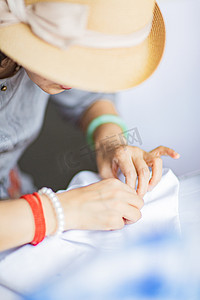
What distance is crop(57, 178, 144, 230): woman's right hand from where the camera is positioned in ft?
1.89

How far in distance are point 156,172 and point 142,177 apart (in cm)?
3

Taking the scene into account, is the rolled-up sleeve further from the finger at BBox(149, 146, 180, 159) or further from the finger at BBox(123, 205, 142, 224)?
the finger at BBox(123, 205, 142, 224)

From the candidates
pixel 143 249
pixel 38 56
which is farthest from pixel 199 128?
pixel 38 56

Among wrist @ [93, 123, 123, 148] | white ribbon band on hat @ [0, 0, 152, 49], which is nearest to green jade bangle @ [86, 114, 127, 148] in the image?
wrist @ [93, 123, 123, 148]

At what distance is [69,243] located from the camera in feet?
1.93

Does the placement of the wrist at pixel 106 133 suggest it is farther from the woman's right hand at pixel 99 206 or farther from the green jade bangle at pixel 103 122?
the woman's right hand at pixel 99 206

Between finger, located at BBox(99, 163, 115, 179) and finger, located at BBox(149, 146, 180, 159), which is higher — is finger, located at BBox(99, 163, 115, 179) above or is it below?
below

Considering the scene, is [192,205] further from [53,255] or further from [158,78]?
[158,78]

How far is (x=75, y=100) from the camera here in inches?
34.2

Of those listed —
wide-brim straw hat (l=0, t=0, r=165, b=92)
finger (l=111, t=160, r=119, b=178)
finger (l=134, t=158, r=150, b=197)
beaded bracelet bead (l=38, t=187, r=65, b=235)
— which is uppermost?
wide-brim straw hat (l=0, t=0, r=165, b=92)

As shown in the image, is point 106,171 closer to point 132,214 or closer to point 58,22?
point 132,214

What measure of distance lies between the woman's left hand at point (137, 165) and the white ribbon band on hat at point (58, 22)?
226 mm

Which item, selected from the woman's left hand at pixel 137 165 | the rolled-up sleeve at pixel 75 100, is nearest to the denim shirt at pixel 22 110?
the rolled-up sleeve at pixel 75 100

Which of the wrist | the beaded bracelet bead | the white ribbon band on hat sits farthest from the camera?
the wrist
